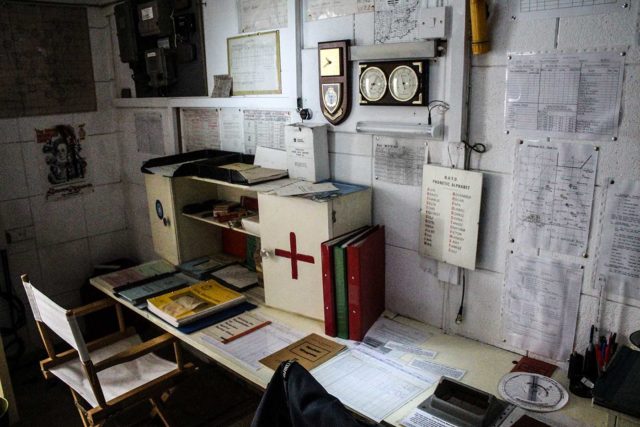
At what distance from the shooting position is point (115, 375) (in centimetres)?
239

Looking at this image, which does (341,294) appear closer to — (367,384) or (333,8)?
(367,384)

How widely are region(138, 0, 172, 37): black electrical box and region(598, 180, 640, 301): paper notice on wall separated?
2374mm

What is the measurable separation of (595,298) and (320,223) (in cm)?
96

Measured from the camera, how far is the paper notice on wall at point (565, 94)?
1.49 metres

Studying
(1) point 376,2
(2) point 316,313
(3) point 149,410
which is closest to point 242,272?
(2) point 316,313

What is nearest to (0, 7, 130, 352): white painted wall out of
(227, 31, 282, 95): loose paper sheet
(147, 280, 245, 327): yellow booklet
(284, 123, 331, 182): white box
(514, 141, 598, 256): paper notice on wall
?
(227, 31, 282, 95): loose paper sheet

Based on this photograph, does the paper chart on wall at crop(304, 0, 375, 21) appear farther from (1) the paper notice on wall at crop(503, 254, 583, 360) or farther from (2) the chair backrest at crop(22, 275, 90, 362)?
(2) the chair backrest at crop(22, 275, 90, 362)

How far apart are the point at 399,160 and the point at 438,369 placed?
2.57 feet

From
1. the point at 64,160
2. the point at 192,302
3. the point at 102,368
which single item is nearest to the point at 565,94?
the point at 192,302

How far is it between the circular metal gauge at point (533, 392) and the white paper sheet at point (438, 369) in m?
0.14

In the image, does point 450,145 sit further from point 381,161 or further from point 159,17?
point 159,17

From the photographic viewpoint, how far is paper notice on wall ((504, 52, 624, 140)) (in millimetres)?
1487

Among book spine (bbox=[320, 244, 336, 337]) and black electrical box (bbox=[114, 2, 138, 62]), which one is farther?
black electrical box (bbox=[114, 2, 138, 62])

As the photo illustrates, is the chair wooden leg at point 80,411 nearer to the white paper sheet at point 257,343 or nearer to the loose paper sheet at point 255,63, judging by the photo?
the white paper sheet at point 257,343
